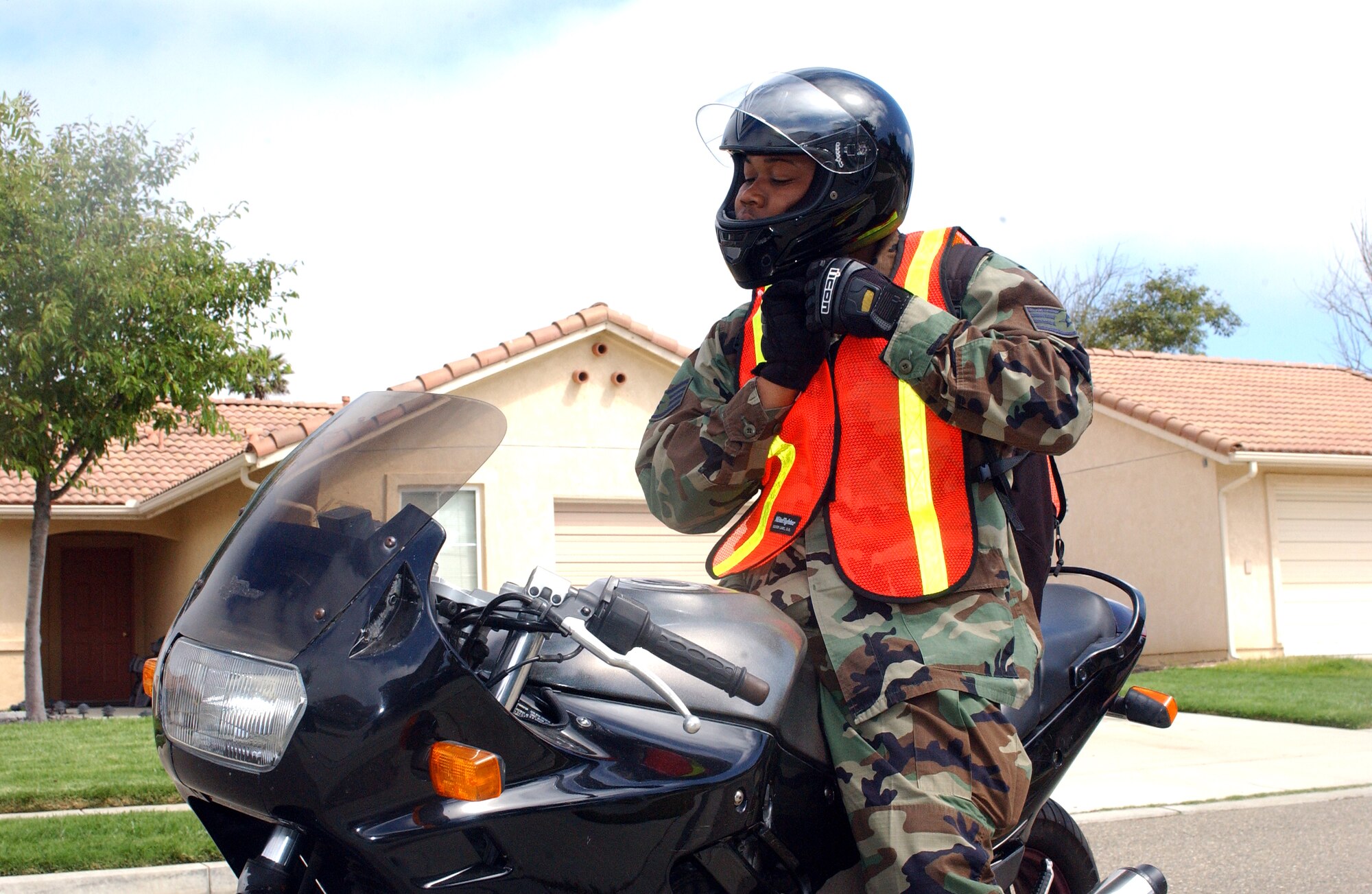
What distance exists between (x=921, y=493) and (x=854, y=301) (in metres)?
0.36

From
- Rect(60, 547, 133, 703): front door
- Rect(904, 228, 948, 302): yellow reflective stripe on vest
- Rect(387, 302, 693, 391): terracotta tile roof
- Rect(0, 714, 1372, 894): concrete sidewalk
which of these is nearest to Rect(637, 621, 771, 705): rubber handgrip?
Rect(904, 228, 948, 302): yellow reflective stripe on vest

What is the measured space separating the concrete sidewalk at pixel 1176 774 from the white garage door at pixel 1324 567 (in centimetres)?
780

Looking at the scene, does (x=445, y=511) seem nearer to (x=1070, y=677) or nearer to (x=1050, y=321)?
(x=1050, y=321)

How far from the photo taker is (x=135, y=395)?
44.0ft

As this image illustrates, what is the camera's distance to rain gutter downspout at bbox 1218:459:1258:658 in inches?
658

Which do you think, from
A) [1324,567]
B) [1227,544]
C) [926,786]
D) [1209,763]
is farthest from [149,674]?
[1324,567]

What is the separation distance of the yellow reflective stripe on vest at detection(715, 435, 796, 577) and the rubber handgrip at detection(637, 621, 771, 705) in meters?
0.63

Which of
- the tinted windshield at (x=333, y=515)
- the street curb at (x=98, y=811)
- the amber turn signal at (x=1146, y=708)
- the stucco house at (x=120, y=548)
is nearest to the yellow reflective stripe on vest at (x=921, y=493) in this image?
the tinted windshield at (x=333, y=515)

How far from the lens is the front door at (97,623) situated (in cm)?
2014

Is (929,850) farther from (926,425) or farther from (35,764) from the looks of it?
(35,764)

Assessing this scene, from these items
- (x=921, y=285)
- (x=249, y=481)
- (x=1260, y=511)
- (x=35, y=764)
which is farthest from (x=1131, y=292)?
(x=921, y=285)

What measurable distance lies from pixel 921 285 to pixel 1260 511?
17056 millimetres

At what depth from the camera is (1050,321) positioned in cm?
228

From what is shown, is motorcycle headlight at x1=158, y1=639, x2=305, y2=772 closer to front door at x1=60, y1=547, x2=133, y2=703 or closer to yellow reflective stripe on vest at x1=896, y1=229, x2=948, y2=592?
yellow reflective stripe on vest at x1=896, y1=229, x2=948, y2=592
